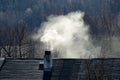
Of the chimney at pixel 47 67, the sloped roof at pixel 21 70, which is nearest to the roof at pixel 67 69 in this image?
the sloped roof at pixel 21 70

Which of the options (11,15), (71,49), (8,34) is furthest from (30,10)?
(71,49)

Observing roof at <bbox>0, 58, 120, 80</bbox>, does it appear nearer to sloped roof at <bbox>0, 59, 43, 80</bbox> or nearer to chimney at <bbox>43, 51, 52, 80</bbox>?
sloped roof at <bbox>0, 59, 43, 80</bbox>

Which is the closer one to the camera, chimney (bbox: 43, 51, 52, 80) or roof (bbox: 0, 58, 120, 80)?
roof (bbox: 0, 58, 120, 80)

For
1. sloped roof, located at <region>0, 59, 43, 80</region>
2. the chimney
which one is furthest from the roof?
the chimney

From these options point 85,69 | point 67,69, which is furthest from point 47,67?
point 85,69

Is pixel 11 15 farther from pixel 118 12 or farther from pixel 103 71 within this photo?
pixel 103 71

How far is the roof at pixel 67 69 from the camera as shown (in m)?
16.4

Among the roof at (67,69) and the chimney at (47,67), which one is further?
the chimney at (47,67)

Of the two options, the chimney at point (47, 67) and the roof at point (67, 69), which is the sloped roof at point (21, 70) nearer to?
the roof at point (67, 69)

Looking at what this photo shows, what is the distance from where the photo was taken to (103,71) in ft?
53.3

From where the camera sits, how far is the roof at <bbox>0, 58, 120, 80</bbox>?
16406mm

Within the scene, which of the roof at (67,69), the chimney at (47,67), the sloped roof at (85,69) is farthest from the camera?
the chimney at (47,67)

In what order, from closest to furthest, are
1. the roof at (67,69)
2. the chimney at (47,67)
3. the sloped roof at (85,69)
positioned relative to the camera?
the sloped roof at (85,69)
the roof at (67,69)
the chimney at (47,67)

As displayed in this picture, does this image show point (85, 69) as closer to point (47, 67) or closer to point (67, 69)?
point (67, 69)
